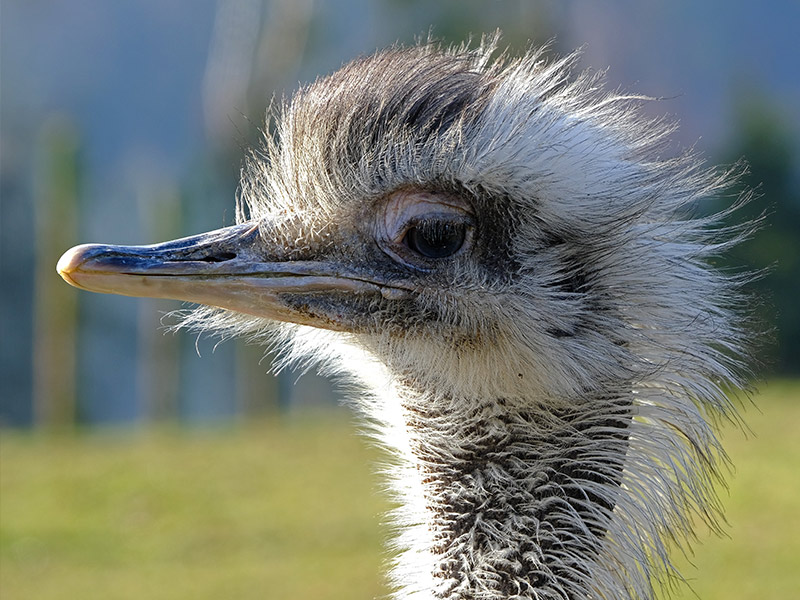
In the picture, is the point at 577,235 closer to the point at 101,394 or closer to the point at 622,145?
the point at 622,145

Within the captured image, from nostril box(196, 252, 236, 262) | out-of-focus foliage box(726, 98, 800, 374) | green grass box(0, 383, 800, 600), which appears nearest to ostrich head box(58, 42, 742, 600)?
nostril box(196, 252, 236, 262)

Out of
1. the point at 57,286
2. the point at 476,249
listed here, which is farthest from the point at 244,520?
the point at 57,286

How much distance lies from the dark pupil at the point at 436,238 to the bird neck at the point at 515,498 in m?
0.29

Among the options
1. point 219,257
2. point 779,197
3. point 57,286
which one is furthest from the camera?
point 779,197

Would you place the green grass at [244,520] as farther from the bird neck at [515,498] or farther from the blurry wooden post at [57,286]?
the bird neck at [515,498]

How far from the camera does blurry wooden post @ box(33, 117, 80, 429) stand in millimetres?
12383

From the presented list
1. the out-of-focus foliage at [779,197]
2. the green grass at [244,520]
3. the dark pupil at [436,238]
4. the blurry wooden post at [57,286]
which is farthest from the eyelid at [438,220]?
the blurry wooden post at [57,286]

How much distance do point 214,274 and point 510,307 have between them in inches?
22.8

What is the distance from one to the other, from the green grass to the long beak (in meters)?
3.16

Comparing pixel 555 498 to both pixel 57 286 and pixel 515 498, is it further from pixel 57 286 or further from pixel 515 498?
pixel 57 286

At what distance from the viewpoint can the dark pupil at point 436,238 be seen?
2.20m

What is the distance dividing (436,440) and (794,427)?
6514 millimetres

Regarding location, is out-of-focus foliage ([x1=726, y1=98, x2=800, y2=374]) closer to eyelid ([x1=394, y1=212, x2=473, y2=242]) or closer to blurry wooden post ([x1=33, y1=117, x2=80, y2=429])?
blurry wooden post ([x1=33, y1=117, x2=80, y2=429])

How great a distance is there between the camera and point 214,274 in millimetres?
2191
